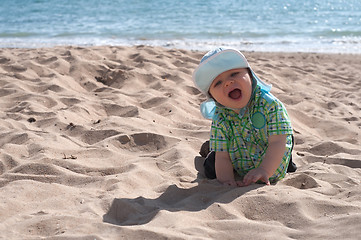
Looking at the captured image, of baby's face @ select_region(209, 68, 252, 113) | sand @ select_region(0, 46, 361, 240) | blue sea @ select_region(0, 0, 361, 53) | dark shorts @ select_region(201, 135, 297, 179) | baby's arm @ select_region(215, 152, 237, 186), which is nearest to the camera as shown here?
sand @ select_region(0, 46, 361, 240)

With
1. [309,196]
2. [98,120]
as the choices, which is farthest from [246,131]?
[98,120]

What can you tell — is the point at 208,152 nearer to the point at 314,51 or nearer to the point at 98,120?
the point at 98,120

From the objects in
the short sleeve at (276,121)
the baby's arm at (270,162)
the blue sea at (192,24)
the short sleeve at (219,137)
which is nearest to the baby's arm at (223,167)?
the short sleeve at (219,137)

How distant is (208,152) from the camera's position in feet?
11.5

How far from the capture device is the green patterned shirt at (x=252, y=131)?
297cm

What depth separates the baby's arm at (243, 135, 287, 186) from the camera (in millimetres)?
2924

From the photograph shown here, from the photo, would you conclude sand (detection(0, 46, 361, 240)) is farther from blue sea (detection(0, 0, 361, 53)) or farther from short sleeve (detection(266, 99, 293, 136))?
blue sea (detection(0, 0, 361, 53))

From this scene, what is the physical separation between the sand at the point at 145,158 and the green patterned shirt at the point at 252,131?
201 mm

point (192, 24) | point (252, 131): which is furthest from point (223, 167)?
point (192, 24)

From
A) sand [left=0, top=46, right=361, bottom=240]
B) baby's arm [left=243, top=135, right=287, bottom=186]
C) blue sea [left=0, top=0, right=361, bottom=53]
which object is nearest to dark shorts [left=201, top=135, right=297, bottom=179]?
sand [left=0, top=46, right=361, bottom=240]

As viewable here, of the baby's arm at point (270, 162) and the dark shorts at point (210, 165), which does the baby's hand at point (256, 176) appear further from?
the dark shorts at point (210, 165)

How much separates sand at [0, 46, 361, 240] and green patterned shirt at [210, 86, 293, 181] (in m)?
0.20

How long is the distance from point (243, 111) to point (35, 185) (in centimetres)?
131

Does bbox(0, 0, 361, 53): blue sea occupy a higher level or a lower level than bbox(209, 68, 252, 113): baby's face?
lower
